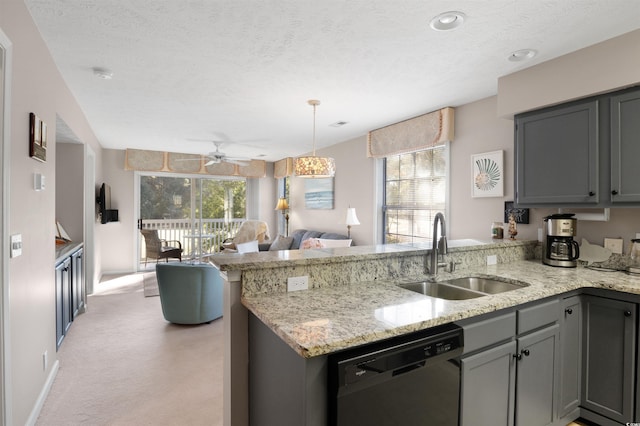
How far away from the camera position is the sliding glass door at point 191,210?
285 inches

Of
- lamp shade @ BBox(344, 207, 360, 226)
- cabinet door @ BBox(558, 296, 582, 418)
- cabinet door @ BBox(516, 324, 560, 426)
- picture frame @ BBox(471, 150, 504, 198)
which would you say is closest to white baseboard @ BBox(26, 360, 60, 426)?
cabinet door @ BBox(516, 324, 560, 426)

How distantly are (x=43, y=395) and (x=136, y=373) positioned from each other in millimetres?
602

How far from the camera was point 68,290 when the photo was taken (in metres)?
3.48

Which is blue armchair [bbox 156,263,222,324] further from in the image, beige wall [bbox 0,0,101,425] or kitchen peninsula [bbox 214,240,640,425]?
kitchen peninsula [bbox 214,240,640,425]

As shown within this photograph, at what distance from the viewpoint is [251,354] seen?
1641 mm

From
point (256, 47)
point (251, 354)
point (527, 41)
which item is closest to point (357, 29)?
point (256, 47)

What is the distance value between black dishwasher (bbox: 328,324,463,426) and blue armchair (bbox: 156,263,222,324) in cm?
284

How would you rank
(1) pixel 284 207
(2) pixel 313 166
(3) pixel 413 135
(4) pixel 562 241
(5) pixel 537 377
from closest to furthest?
1. (5) pixel 537 377
2. (4) pixel 562 241
3. (2) pixel 313 166
4. (3) pixel 413 135
5. (1) pixel 284 207

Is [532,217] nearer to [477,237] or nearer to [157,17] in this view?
[477,237]

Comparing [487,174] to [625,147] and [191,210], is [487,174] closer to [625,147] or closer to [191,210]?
[625,147]

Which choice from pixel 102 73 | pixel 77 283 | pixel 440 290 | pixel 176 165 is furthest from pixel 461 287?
pixel 176 165

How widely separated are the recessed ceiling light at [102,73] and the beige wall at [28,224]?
0.96ft

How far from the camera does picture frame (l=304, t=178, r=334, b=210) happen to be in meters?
6.13

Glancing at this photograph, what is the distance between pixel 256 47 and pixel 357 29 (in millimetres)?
760
